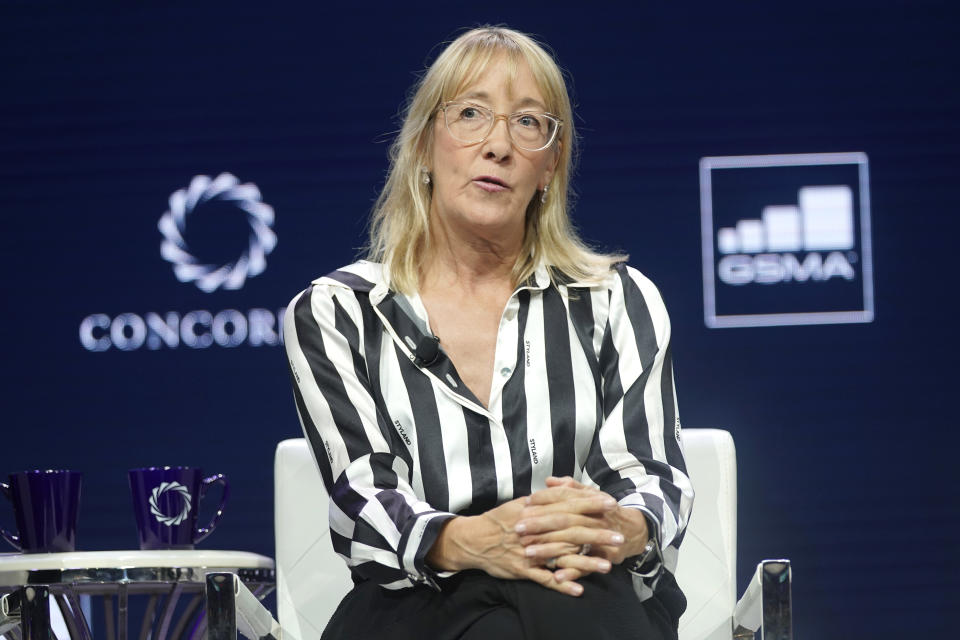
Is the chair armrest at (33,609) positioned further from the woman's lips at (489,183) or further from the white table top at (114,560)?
the woman's lips at (489,183)

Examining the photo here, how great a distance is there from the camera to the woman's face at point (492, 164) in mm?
2121

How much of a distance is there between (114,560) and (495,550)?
682 mm

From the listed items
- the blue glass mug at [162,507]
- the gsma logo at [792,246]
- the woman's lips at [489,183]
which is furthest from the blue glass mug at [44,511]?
the gsma logo at [792,246]

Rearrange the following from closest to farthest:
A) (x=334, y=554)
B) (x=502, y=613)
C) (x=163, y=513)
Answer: (x=502, y=613) → (x=163, y=513) → (x=334, y=554)

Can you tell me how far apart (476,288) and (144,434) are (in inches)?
74.0

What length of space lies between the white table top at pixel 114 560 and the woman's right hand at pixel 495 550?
1.64 ft

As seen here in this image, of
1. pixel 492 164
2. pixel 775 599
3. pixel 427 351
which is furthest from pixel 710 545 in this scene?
pixel 492 164

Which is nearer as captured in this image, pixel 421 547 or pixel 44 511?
pixel 421 547

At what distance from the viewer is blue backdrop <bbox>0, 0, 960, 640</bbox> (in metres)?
3.59

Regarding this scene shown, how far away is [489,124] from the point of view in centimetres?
213

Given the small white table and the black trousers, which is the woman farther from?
the small white table

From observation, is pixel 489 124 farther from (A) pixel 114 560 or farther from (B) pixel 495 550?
(A) pixel 114 560

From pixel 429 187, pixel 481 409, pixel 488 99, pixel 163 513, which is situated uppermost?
pixel 488 99

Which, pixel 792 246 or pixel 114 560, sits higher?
pixel 792 246
